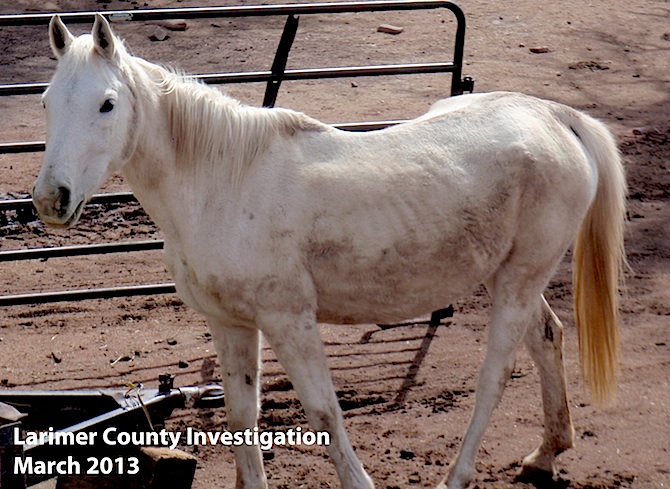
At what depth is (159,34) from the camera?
953cm

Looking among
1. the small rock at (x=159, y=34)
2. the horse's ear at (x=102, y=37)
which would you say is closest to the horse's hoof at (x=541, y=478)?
the horse's ear at (x=102, y=37)

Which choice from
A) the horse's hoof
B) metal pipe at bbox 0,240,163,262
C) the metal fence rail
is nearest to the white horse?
the horse's hoof

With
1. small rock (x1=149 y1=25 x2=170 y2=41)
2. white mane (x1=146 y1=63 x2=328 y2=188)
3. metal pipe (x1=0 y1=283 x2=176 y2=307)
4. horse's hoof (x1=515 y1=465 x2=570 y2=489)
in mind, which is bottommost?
horse's hoof (x1=515 y1=465 x2=570 y2=489)

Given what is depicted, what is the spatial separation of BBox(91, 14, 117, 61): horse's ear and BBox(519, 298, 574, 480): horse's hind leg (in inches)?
79.5

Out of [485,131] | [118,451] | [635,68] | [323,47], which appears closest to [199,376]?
[118,451]

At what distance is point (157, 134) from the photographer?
335cm

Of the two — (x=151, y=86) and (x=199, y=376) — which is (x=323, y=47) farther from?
(x=151, y=86)

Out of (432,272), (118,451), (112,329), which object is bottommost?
(112,329)

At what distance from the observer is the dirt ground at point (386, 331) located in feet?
13.8

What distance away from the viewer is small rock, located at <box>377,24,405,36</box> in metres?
9.98

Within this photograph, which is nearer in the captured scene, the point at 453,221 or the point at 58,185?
the point at 58,185

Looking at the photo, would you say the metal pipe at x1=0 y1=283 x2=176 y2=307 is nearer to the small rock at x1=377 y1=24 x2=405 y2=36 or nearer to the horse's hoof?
the horse's hoof

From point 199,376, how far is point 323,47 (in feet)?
17.9

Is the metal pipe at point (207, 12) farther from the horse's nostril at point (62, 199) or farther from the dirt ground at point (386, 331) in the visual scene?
the horse's nostril at point (62, 199)
